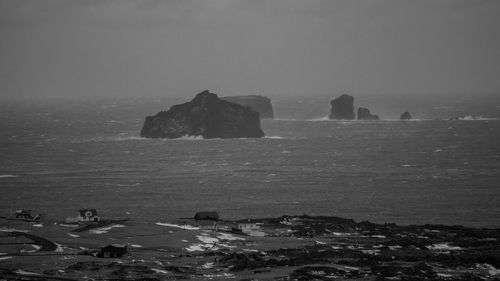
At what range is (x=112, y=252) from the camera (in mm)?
85938

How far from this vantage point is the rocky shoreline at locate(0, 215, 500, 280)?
257 ft

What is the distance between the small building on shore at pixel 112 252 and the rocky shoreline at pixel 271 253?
68 centimetres

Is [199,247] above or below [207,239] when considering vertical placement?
below

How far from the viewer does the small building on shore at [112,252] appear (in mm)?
85456

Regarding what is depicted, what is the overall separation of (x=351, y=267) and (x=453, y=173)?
277ft

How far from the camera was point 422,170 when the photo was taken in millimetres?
168500

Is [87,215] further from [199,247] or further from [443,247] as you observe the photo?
[443,247]

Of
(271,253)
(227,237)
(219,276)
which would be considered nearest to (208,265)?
(219,276)

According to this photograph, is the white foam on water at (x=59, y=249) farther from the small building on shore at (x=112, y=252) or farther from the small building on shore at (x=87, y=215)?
the small building on shore at (x=87, y=215)

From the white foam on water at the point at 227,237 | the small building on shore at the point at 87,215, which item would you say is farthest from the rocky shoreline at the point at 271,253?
the small building on shore at the point at 87,215

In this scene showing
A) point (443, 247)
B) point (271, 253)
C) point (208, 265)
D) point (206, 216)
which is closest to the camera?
point (208, 265)

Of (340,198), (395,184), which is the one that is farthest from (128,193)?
(395,184)

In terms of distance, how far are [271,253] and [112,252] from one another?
1378 centimetres

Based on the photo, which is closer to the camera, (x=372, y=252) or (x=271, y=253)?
(x=271, y=253)
